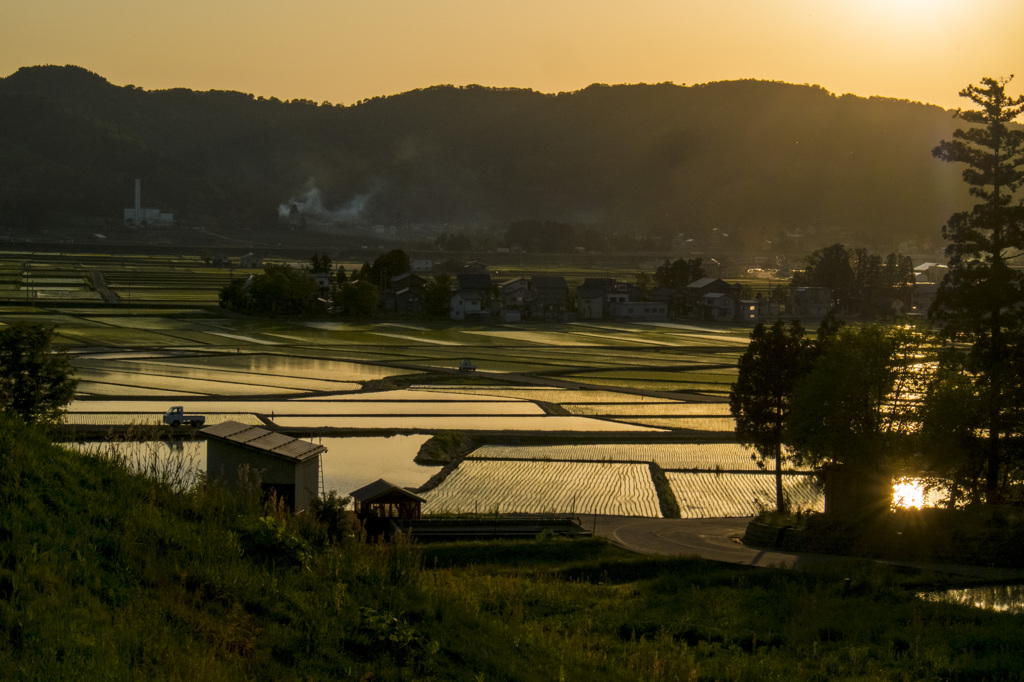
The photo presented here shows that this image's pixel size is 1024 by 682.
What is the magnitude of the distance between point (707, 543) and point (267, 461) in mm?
6412

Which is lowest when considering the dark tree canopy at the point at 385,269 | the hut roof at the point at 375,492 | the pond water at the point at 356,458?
the pond water at the point at 356,458

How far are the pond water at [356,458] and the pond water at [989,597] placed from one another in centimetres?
1008

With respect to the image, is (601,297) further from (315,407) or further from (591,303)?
(315,407)

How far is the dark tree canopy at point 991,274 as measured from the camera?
56.5 ft

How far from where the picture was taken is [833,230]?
183500mm

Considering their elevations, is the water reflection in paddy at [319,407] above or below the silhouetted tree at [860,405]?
below

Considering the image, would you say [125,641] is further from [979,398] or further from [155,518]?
[979,398]

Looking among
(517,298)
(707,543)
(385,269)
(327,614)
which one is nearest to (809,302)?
(517,298)

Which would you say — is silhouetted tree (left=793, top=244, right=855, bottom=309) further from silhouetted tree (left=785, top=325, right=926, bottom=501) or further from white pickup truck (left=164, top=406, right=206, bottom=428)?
white pickup truck (left=164, top=406, right=206, bottom=428)

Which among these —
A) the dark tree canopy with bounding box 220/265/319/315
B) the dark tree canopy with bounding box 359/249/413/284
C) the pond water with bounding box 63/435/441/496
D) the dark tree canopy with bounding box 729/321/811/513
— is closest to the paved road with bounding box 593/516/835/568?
the dark tree canopy with bounding box 729/321/811/513

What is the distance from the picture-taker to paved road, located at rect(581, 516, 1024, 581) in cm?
1262

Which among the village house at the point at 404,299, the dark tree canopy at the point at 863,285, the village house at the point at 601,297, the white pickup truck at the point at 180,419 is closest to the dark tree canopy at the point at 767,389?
the white pickup truck at the point at 180,419

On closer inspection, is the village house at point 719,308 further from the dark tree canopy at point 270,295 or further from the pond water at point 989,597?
the pond water at point 989,597

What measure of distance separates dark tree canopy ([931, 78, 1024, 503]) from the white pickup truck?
1595 cm
